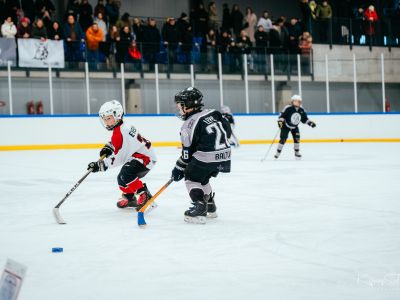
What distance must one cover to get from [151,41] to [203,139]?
11485 mm

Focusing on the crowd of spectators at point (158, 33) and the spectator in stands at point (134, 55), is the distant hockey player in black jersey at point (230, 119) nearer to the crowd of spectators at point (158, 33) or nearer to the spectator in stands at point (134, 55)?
the crowd of spectators at point (158, 33)

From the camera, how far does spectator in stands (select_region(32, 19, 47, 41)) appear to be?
13.7 metres

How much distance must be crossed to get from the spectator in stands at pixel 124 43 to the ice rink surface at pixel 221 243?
28.2 feet

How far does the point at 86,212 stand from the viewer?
16.1ft

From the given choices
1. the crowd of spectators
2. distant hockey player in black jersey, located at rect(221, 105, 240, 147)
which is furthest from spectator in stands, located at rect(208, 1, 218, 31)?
distant hockey player in black jersey, located at rect(221, 105, 240, 147)

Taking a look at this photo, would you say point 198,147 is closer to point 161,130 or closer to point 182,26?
point 161,130

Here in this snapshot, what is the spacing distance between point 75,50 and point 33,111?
1705 mm

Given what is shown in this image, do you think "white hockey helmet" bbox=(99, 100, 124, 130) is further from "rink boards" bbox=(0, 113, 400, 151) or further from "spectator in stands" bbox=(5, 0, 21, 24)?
"spectator in stands" bbox=(5, 0, 21, 24)

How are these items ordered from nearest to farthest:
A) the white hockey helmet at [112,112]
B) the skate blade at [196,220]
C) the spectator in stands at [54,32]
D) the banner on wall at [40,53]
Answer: the skate blade at [196,220] < the white hockey helmet at [112,112] < the banner on wall at [40,53] < the spectator in stands at [54,32]

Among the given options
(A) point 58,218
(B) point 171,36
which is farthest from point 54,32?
(A) point 58,218

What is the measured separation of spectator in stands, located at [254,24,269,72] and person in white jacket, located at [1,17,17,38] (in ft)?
20.6

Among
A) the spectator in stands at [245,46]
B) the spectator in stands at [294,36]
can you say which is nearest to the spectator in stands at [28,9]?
the spectator in stands at [245,46]

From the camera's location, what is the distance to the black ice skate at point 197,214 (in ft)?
13.9

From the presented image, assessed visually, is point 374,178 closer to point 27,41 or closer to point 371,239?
point 371,239
